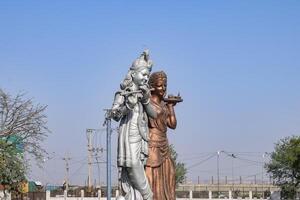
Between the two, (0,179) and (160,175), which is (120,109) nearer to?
(160,175)

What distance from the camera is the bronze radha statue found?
12039 mm

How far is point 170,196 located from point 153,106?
1705mm

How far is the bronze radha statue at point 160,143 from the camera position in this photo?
474 inches

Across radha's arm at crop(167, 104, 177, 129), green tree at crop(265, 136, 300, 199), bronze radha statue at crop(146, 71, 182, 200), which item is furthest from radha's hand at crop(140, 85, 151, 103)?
green tree at crop(265, 136, 300, 199)

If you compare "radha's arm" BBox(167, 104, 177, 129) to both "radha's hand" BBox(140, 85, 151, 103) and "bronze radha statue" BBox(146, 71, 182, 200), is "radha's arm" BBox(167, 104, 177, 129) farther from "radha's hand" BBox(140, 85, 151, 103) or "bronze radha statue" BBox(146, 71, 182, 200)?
"radha's hand" BBox(140, 85, 151, 103)

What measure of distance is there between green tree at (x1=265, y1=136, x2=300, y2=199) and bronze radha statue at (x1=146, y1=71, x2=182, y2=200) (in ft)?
110

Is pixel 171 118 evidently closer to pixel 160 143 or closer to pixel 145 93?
pixel 160 143

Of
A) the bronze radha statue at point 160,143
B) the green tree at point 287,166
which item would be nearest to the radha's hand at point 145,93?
the bronze radha statue at point 160,143

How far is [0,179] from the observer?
28359 mm

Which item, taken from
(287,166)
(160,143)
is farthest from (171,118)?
(287,166)

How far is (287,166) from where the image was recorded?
1850 inches

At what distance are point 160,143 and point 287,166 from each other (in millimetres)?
36349

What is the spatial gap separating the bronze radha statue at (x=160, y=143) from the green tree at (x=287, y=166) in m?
33.5

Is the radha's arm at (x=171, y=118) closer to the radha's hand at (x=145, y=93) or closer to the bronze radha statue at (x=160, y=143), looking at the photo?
the bronze radha statue at (x=160, y=143)
